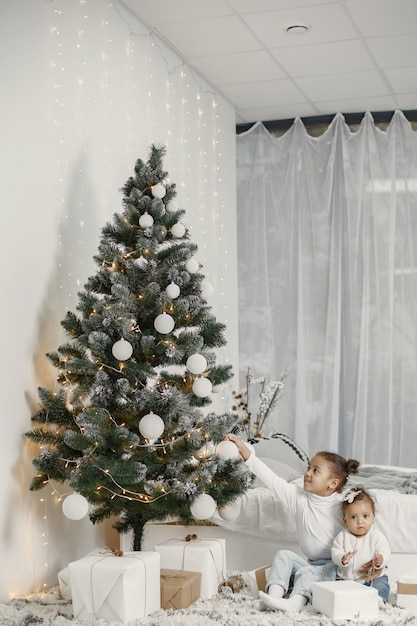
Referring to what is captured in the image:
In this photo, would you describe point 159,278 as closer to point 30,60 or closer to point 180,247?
point 180,247

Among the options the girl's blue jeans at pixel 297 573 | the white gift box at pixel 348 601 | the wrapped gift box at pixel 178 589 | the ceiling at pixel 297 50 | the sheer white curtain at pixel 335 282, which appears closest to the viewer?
the white gift box at pixel 348 601

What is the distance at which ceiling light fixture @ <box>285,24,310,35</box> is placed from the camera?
171 inches

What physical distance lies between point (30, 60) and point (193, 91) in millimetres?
1876

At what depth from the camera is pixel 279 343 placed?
19.6ft

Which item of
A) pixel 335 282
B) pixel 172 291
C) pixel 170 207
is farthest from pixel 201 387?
pixel 335 282

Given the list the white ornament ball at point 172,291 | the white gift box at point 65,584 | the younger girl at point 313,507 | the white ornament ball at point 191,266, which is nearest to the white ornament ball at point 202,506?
the younger girl at point 313,507

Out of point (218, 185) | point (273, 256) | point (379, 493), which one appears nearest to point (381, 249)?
point (273, 256)

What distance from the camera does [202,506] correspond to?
120 inches

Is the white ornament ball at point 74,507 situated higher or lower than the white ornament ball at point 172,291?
lower

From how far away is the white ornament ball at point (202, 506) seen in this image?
10.0 feet

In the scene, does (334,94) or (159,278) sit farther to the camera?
(334,94)

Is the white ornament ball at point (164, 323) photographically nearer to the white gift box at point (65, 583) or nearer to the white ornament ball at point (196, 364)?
the white ornament ball at point (196, 364)

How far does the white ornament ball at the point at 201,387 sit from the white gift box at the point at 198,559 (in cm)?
59

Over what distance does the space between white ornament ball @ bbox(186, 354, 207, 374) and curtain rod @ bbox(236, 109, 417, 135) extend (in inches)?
129
